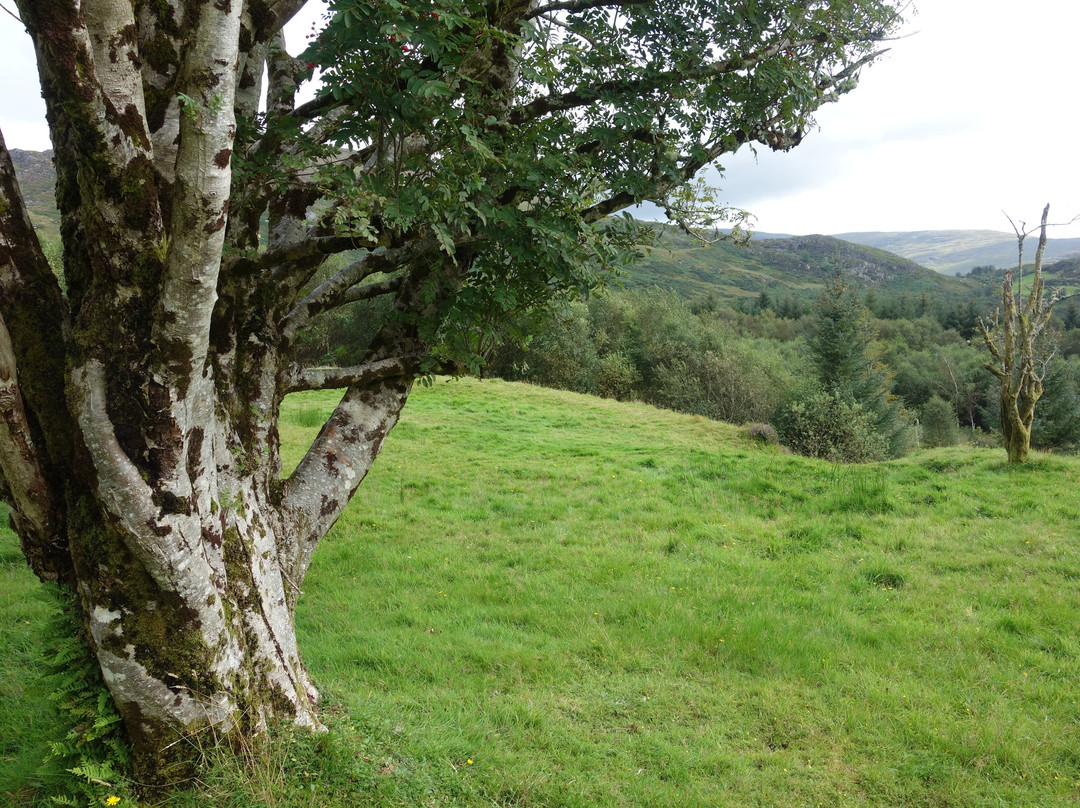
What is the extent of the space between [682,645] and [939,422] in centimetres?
7160

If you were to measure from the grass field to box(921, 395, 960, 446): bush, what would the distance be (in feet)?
194

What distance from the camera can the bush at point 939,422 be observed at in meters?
63.8

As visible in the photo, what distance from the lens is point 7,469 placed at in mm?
3379

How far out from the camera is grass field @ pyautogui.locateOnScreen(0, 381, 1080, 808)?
4.55m

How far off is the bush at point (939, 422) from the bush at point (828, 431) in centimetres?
3756

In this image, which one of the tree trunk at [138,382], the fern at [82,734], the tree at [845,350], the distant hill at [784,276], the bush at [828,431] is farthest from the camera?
the distant hill at [784,276]

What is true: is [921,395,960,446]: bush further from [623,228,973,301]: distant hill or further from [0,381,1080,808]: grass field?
[623,228,973,301]: distant hill

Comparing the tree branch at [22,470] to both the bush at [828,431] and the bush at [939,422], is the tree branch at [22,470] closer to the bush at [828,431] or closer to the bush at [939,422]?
the bush at [828,431]

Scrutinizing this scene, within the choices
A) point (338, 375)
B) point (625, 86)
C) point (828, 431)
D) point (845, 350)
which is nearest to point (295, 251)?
point (338, 375)

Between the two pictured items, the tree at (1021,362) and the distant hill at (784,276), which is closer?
the tree at (1021,362)

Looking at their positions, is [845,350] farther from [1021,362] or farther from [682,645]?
[682,645]

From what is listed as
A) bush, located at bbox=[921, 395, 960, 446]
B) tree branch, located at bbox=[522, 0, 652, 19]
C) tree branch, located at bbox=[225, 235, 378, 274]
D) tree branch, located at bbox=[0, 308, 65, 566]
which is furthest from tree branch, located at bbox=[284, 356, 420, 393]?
bush, located at bbox=[921, 395, 960, 446]

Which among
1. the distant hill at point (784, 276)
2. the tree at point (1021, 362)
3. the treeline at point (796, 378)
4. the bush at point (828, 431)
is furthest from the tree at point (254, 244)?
the distant hill at point (784, 276)

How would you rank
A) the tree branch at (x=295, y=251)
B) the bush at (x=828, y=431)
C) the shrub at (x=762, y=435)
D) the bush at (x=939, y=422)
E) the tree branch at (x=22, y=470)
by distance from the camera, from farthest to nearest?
the bush at (x=939, y=422) → the bush at (x=828, y=431) → the shrub at (x=762, y=435) → the tree branch at (x=295, y=251) → the tree branch at (x=22, y=470)
